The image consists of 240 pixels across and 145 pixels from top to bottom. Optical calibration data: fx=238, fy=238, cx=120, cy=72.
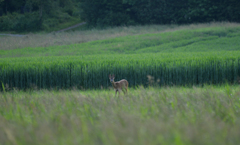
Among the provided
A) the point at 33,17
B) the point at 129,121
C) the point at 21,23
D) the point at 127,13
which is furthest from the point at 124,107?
the point at 33,17

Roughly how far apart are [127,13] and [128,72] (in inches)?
1727

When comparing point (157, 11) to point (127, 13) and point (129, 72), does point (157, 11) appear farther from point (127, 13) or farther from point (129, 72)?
point (129, 72)

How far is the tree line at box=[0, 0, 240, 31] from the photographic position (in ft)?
148

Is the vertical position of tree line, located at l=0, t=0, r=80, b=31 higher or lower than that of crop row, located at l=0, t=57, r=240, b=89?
higher

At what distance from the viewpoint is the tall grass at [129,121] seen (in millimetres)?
2805

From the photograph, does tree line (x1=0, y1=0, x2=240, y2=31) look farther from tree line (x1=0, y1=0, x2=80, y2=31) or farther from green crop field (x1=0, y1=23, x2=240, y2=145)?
green crop field (x1=0, y1=23, x2=240, y2=145)

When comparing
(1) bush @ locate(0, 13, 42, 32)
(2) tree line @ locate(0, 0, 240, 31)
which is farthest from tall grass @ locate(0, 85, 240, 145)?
(1) bush @ locate(0, 13, 42, 32)

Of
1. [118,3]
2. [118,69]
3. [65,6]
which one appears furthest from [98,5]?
[118,69]

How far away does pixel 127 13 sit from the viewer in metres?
52.6

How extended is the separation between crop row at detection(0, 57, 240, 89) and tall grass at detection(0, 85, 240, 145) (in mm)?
5194

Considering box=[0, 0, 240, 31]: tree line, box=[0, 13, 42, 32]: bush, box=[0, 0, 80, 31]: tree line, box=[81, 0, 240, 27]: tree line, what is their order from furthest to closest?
box=[0, 0, 80, 31]: tree line → box=[0, 13, 42, 32]: bush → box=[0, 0, 240, 31]: tree line → box=[81, 0, 240, 27]: tree line

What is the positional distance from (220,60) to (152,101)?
731cm

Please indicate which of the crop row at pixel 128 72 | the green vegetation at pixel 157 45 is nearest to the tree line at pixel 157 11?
the green vegetation at pixel 157 45

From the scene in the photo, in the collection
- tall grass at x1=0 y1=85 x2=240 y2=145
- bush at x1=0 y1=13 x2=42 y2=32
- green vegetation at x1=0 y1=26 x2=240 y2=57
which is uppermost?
bush at x1=0 y1=13 x2=42 y2=32
